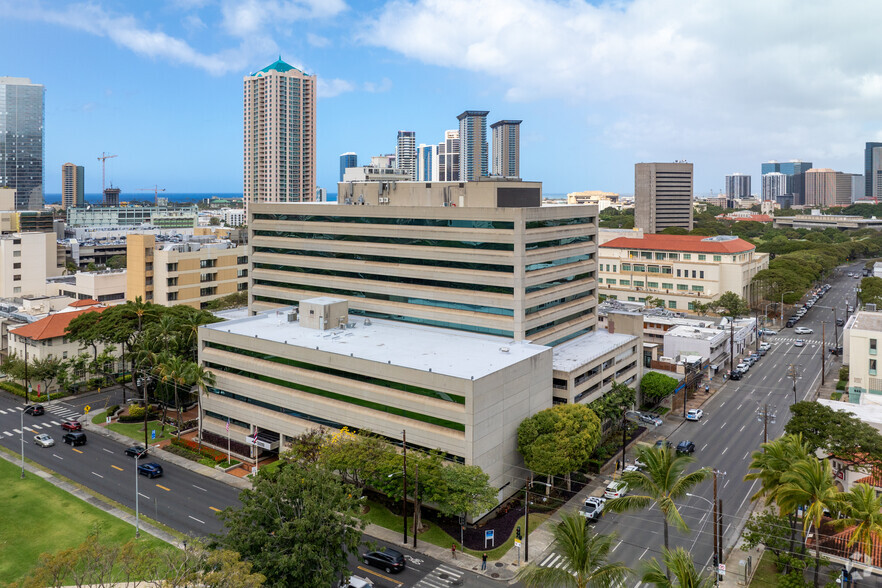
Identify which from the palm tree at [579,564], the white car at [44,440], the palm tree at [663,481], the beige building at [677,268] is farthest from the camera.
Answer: the beige building at [677,268]

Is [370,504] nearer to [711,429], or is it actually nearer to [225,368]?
[225,368]

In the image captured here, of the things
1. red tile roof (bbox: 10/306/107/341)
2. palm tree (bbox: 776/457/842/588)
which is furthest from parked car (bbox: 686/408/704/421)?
red tile roof (bbox: 10/306/107/341)

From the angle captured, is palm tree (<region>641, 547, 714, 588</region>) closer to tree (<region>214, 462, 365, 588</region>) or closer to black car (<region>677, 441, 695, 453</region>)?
tree (<region>214, 462, 365, 588</region>)

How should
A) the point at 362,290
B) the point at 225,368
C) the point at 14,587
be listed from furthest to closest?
the point at 362,290
the point at 225,368
the point at 14,587

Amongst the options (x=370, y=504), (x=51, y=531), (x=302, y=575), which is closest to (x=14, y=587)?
(x=302, y=575)

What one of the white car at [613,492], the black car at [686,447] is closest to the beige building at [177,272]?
the white car at [613,492]

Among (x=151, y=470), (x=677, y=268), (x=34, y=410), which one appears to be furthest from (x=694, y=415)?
(x=34, y=410)

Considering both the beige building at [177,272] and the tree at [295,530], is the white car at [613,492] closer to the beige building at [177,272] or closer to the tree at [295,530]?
the tree at [295,530]
